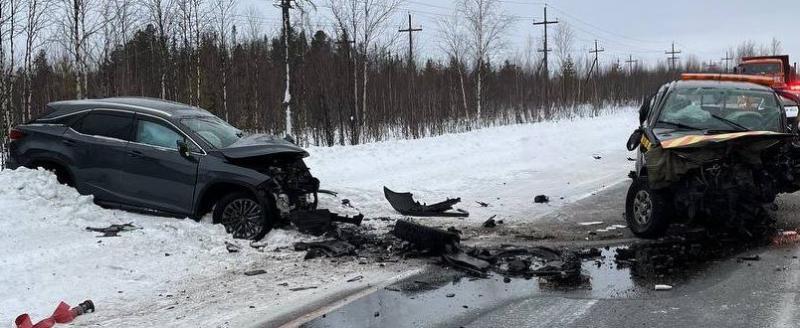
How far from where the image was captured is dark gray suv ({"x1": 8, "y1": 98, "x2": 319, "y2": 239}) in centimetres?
775

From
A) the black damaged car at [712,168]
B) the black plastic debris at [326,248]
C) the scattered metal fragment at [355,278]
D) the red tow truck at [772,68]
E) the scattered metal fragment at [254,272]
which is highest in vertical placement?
the red tow truck at [772,68]

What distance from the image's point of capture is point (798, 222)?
8.12m

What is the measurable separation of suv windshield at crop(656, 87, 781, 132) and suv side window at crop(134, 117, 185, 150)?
627 centimetres

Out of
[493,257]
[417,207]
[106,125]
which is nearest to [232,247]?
[106,125]

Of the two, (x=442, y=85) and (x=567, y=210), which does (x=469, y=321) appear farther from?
(x=442, y=85)

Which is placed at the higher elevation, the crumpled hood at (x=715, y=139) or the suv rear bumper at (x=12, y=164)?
the crumpled hood at (x=715, y=139)

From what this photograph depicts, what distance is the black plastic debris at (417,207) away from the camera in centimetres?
941

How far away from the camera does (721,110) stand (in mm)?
8344

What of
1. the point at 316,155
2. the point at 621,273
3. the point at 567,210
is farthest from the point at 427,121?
the point at 621,273

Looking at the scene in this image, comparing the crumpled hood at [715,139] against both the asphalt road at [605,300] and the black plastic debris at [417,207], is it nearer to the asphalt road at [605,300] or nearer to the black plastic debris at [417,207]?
the asphalt road at [605,300]

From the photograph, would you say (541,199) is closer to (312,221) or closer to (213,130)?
(312,221)

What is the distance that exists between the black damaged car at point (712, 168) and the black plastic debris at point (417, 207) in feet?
8.77

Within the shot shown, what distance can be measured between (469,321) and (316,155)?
39.5ft

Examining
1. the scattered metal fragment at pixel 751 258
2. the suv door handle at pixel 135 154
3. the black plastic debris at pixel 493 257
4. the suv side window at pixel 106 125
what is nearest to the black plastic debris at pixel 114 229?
the suv door handle at pixel 135 154
